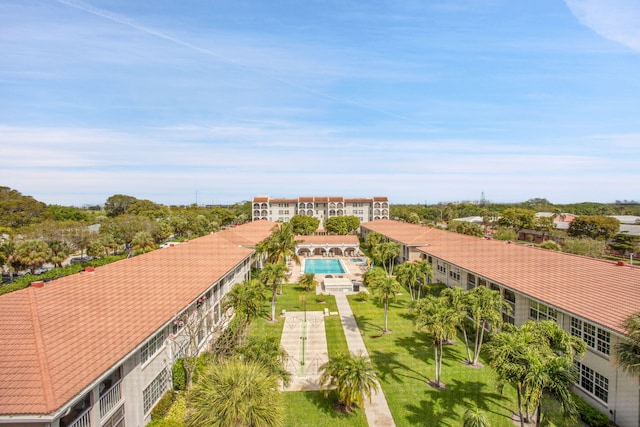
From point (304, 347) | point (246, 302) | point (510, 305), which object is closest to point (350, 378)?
point (304, 347)

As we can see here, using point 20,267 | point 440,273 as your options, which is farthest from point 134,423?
point 20,267

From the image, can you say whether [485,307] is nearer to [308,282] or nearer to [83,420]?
[83,420]

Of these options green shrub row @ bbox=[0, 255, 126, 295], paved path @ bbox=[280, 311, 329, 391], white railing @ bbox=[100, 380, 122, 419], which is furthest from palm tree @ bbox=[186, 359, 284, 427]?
green shrub row @ bbox=[0, 255, 126, 295]

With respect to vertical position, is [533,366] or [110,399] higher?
[533,366]

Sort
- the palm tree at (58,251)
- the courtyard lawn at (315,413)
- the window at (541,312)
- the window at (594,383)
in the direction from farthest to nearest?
the palm tree at (58,251)
the window at (541,312)
the window at (594,383)
the courtyard lawn at (315,413)

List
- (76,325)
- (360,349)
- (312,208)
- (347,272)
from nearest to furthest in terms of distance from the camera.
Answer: (76,325), (360,349), (347,272), (312,208)

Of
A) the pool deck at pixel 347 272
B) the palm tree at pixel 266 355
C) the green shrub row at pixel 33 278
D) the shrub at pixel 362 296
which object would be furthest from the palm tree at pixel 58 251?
the palm tree at pixel 266 355

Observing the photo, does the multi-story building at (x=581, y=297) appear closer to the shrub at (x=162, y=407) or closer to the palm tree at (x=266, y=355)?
the palm tree at (x=266, y=355)

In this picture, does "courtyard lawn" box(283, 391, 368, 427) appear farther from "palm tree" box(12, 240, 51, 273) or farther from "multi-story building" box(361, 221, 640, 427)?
"palm tree" box(12, 240, 51, 273)

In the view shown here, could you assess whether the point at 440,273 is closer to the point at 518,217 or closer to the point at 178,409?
the point at 178,409

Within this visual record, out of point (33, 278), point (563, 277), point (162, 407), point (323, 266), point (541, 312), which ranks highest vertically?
point (563, 277)
